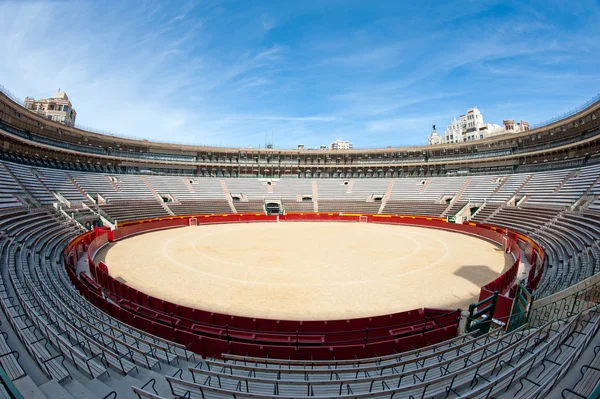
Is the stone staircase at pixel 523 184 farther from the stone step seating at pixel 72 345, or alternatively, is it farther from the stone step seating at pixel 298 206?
the stone step seating at pixel 72 345

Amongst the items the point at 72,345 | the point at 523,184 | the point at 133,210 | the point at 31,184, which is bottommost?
the point at 133,210

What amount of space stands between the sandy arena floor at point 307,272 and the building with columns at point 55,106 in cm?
5855

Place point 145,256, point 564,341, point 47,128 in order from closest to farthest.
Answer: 1. point 564,341
2. point 145,256
3. point 47,128

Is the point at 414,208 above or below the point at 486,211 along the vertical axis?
below

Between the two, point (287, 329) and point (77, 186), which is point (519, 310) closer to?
point (287, 329)

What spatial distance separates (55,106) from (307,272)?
7983cm

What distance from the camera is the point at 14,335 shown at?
255 inches

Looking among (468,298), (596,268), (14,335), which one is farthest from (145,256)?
(596,268)

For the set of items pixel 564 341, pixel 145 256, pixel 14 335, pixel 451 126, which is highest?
pixel 451 126

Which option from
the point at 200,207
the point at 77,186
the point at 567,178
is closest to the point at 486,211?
the point at 567,178

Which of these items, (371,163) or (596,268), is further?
(371,163)

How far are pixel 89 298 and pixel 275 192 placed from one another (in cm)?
4197

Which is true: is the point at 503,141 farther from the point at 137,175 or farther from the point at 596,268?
the point at 137,175

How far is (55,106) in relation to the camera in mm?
65312
